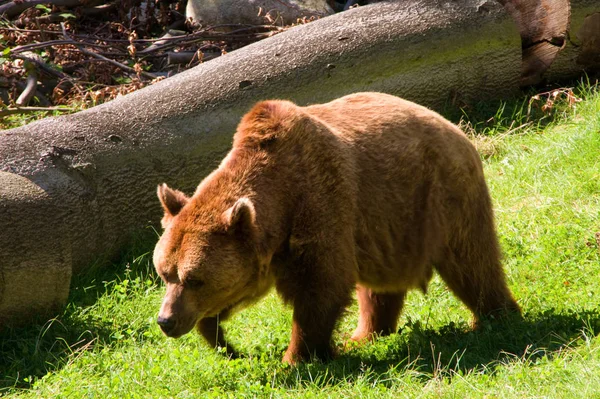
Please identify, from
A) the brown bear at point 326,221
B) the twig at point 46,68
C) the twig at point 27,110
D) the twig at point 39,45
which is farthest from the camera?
the twig at point 46,68

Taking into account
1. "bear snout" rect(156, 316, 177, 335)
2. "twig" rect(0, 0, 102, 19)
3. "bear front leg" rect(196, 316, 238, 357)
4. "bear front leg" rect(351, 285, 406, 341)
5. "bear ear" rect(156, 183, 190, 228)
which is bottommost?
"bear front leg" rect(351, 285, 406, 341)

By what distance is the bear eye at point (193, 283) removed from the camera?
536cm

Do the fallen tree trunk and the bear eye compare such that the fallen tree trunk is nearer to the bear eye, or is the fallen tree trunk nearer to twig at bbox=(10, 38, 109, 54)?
the bear eye

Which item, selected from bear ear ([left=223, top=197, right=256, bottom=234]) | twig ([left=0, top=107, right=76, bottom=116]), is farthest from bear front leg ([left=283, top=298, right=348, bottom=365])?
twig ([left=0, top=107, right=76, bottom=116])

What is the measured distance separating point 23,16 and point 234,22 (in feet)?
9.03

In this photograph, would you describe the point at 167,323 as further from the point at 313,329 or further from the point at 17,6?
the point at 17,6

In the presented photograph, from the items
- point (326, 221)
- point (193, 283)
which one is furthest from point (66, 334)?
point (326, 221)

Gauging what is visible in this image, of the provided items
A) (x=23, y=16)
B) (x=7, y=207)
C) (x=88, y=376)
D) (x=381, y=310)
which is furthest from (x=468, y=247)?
(x=23, y=16)

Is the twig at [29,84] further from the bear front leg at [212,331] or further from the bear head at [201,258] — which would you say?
the bear head at [201,258]

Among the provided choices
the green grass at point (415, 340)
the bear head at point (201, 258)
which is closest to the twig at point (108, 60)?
the green grass at point (415, 340)

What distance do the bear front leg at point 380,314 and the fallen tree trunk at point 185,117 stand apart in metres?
2.19

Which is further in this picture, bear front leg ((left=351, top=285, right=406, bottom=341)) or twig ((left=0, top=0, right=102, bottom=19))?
twig ((left=0, top=0, right=102, bottom=19))

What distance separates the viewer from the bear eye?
5363mm

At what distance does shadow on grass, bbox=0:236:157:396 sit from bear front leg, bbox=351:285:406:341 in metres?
1.88
